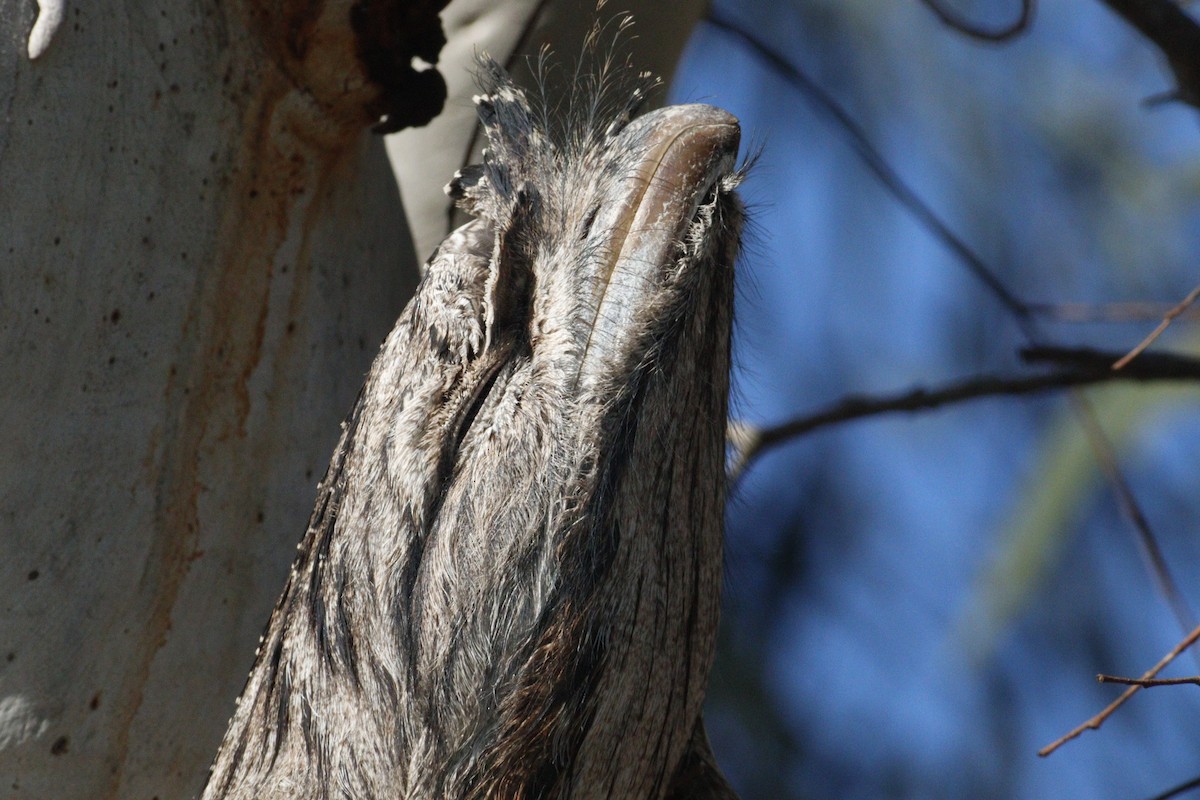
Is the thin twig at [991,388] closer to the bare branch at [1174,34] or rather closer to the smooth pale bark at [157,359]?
the bare branch at [1174,34]

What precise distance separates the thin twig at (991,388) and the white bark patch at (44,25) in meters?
1.21

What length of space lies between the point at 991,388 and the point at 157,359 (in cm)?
176

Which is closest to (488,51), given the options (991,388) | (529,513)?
(529,513)

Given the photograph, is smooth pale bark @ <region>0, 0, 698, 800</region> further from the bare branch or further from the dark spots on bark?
the bare branch

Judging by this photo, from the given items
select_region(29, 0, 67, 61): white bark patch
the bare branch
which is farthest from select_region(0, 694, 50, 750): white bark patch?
the bare branch

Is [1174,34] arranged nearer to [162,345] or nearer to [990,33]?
[990,33]

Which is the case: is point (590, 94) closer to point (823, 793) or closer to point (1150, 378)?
point (1150, 378)

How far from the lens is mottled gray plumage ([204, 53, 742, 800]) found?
3.64 feet

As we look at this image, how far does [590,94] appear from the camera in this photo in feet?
4.53

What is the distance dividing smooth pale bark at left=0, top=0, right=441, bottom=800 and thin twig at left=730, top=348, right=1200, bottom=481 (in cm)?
81

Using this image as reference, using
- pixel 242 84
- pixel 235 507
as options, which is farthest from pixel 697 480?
pixel 242 84

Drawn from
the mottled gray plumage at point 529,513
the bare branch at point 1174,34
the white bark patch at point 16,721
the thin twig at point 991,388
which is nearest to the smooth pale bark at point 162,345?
the white bark patch at point 16,721

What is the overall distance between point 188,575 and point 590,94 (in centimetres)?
82

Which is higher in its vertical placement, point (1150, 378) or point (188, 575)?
point (188, 575)
